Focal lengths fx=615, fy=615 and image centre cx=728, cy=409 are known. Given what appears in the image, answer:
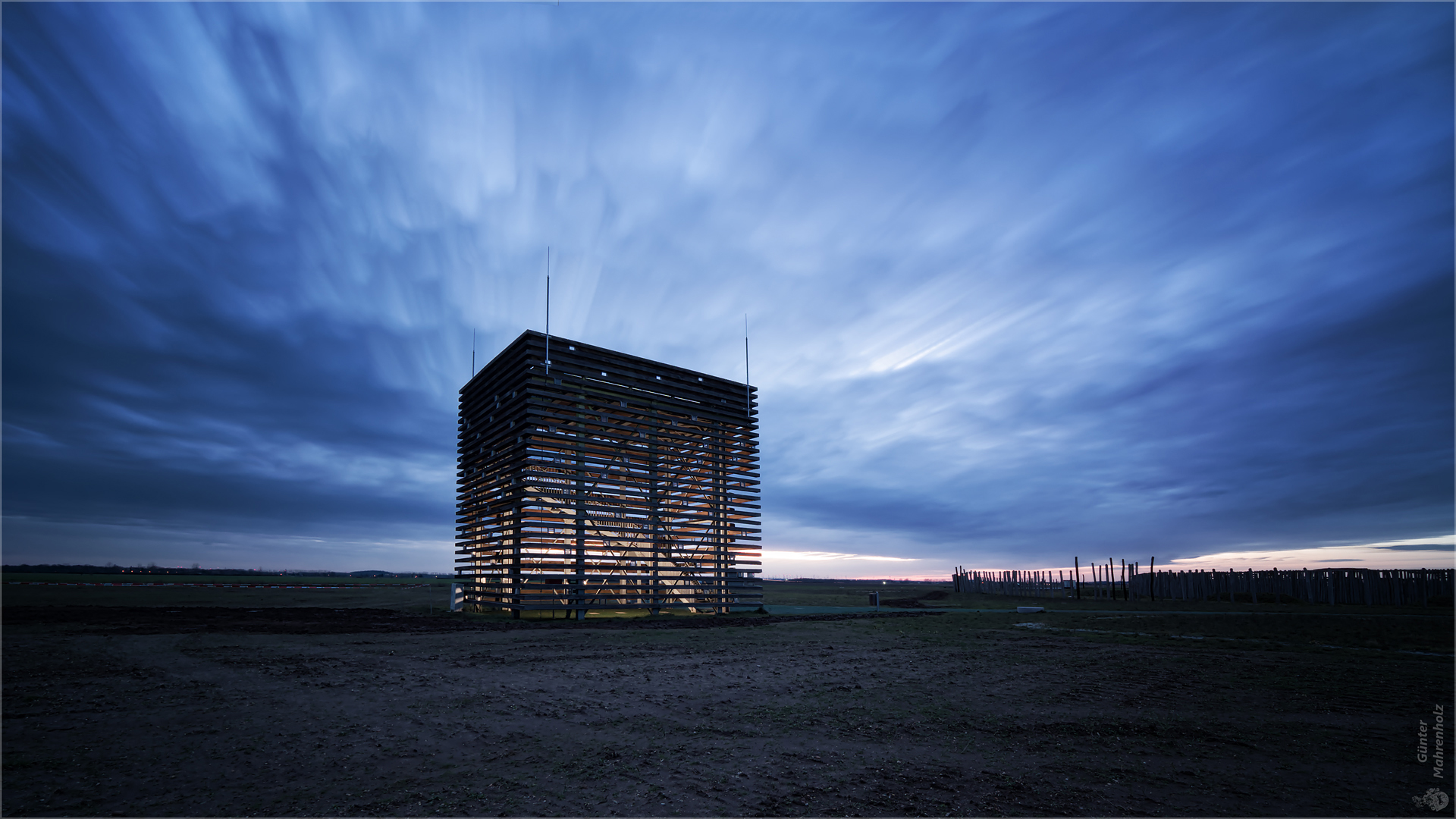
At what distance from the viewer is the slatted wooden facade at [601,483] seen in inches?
829

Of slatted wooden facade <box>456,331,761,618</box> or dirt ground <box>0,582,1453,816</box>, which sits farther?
slatted wooden facade <box>456,331,761,618</box>

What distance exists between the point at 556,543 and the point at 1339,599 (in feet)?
127

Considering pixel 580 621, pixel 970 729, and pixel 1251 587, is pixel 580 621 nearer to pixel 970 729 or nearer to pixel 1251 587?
pixel 970 729

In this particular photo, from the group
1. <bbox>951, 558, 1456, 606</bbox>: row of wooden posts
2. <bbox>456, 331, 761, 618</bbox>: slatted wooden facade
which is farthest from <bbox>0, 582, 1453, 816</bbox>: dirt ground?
<bbox>951, 558, 1456, 606</bbox>: row of wooden posts

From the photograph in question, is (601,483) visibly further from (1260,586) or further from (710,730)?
(1260,586)

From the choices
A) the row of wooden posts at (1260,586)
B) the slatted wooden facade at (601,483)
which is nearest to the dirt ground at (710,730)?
the slatted wooden facade at (601,483)

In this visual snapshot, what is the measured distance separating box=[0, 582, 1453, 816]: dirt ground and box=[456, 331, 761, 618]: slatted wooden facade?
9.14 metres

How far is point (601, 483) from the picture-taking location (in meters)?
22.4

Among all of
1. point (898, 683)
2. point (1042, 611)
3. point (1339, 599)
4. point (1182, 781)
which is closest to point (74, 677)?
point (898, 683)

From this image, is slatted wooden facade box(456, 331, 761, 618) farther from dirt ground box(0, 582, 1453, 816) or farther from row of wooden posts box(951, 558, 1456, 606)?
row of wooden posts box(951, 558, 1456, 606)

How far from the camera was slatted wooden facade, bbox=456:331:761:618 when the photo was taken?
829 inches

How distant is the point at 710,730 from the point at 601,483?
56.2 ft

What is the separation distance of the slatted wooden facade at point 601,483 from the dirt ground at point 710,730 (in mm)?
9135

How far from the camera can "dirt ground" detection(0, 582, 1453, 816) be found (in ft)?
13.7
